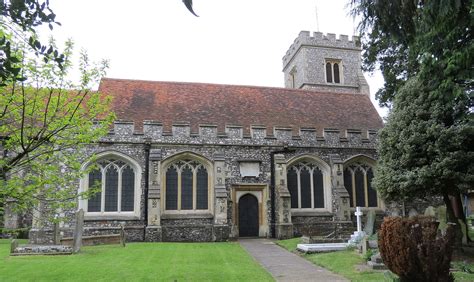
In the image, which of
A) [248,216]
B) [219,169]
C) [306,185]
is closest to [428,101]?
[306,185]

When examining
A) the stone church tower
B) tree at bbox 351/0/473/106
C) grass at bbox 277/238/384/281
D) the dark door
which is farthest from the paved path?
the stone church tower

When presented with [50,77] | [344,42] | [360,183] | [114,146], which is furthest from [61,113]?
[344,42]

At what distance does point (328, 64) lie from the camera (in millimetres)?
31656

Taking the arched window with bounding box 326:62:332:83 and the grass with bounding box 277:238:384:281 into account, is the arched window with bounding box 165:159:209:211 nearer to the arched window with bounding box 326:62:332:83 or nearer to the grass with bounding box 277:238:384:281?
the grass with bounding box 277:238:384:281

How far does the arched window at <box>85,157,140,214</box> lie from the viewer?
17.5 meters

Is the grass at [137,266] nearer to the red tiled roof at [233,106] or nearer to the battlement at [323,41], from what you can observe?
the red tiled roof at [233,106]

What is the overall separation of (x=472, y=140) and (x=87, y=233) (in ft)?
46.4

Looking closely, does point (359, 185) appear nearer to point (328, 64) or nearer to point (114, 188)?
point (114, 188)

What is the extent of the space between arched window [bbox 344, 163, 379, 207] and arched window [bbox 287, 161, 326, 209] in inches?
56.4

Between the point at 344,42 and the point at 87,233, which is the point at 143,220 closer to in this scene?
the point at 87,233

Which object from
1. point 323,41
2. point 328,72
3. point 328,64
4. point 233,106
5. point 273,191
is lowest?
point 273,191

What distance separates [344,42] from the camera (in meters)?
32.2

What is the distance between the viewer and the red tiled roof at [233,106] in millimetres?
20094

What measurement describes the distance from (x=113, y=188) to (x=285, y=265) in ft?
30.5
